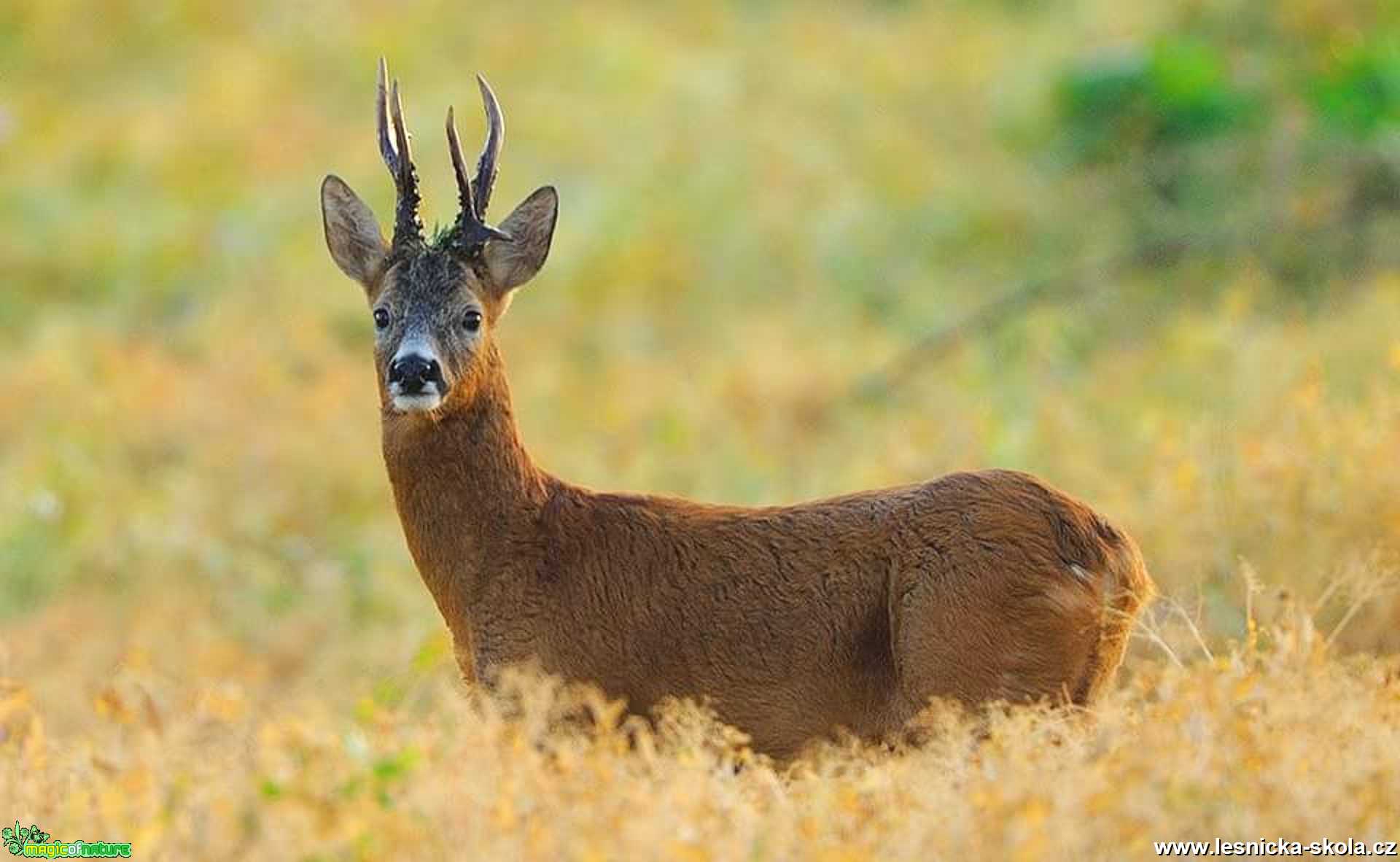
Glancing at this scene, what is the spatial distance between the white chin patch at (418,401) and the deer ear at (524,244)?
67 centimetres

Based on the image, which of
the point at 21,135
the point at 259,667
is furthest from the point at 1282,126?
the point at 21,135

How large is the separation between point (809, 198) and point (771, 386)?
13.2 feet

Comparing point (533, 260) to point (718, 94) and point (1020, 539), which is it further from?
point (718, 94)

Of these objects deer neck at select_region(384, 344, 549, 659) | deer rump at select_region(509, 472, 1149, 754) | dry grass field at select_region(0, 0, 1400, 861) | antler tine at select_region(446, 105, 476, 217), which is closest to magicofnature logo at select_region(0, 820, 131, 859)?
dry grass field at select_region(0, 0, 1400, 861)

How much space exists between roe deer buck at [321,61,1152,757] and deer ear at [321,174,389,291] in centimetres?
13

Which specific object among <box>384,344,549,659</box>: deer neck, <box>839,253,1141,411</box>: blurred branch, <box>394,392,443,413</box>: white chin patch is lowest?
<box>384,344,549,659</box>: deer neck

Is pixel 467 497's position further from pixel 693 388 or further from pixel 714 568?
pixel 693 388

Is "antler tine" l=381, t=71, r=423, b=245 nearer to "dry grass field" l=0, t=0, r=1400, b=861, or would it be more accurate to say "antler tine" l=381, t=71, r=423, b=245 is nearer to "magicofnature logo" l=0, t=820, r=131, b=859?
"dry grass field" l=0, t=0, r=1400, b=861

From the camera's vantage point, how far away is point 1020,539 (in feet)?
20.3

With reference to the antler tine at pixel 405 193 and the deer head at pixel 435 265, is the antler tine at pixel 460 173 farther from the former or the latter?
the antler tine at pixel 405 193

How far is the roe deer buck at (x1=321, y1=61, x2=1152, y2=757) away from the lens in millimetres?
6121

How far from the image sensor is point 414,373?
6645 millimetres

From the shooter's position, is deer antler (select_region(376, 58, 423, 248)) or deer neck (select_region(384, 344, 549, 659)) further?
deer antler (select_region(376, 58, 423, 248))

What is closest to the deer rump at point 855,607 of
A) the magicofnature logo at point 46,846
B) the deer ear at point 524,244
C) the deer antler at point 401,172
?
the deer ear at point 524,244
